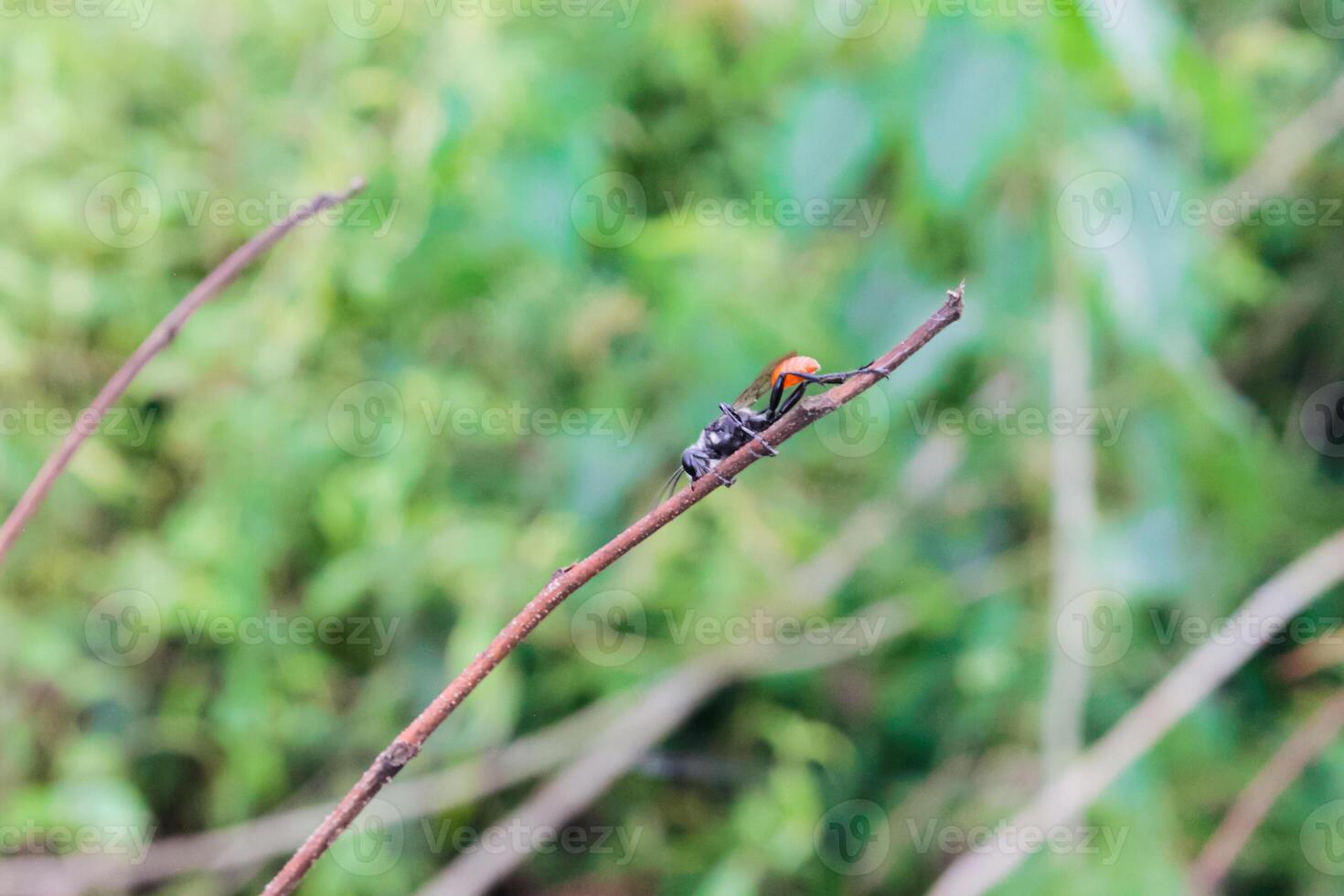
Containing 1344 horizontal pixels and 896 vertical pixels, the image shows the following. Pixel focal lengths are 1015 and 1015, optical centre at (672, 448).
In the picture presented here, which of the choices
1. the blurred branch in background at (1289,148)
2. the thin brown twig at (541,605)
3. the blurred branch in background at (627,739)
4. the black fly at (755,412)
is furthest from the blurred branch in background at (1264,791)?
the thin brown twig at (541,605)

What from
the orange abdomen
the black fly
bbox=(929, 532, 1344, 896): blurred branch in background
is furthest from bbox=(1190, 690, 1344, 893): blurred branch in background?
the orange abdomen

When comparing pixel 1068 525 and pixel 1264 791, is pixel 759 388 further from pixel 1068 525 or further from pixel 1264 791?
pixel 1264 791

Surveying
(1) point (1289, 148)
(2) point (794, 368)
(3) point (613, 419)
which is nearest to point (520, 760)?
(3) point (613, 419)

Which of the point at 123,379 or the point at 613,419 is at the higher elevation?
the point at 613,419

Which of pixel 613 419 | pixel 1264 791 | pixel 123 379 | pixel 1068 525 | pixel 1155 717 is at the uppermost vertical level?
pixel 613 419

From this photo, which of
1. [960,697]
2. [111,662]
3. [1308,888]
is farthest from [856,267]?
[111,662]

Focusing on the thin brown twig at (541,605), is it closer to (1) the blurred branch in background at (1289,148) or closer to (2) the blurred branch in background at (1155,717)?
(2) the blurred branch in background at (1155,717)

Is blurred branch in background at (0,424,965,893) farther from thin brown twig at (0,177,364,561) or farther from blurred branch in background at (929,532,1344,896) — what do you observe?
thin brown twig at (0,177,364,561)
